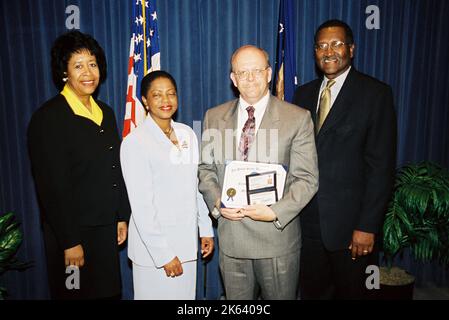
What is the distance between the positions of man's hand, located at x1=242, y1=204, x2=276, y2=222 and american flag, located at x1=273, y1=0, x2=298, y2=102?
164cm

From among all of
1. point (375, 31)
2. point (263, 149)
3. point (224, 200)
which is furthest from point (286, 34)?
point (224, 200)

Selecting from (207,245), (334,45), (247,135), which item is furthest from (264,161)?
(334,45)

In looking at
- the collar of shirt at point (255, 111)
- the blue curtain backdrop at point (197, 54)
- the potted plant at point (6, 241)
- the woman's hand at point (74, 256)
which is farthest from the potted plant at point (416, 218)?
the potted plant at point (6, 241)

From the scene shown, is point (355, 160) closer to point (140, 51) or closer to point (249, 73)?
point (249, 73)

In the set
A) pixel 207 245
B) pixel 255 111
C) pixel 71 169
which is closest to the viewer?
pixel 255 111

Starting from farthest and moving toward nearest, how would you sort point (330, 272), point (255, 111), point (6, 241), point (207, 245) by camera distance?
point (6, 241), point (330, 272), point (207, 245), point (255, 111)

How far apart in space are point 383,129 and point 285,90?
51.4 inches

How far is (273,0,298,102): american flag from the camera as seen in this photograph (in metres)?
3.31

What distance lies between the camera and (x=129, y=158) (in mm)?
2045

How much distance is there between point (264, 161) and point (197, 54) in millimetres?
1869

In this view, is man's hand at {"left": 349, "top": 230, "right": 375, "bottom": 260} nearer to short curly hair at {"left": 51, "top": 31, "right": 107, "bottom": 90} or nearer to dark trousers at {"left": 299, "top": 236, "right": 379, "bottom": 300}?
dark trousers at {"left": 299, "top": 236, "right": 379, "bottom": 300}

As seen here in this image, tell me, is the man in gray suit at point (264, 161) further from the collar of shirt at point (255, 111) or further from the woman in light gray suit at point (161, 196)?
the woman in light gray suit at point (161, 196)

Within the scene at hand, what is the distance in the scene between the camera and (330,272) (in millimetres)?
2527
